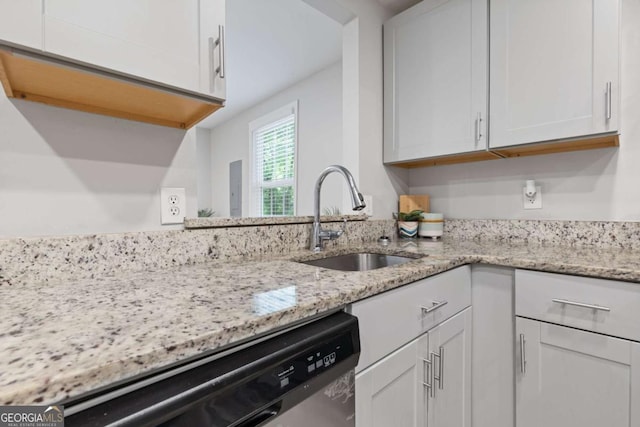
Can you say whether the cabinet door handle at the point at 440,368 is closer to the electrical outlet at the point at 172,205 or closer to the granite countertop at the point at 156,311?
the granite countertop at the point at 156,311

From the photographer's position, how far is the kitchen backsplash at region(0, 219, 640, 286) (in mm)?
769

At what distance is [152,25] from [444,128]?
1.34 metres

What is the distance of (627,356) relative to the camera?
0.88 metres

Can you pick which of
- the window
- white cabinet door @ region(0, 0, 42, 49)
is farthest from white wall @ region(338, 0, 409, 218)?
the window

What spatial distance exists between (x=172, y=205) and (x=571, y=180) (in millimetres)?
1736

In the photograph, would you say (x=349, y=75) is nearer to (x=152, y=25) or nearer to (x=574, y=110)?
(x=574, y=110)

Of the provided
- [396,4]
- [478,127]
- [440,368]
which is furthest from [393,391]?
[396,4]

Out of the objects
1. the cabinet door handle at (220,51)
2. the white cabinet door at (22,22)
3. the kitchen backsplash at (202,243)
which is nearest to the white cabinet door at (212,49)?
the cabinet door handle at (220,51)

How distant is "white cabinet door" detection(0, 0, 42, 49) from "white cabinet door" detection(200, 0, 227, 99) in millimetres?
306

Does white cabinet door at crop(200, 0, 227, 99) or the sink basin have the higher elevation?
white cabinet door at crop(200, 0, 227, 99)

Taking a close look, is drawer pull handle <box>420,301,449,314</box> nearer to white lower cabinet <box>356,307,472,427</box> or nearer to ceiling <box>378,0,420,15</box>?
white lower cabinet <box>356,307,472,427</box>

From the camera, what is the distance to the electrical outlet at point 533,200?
5.00ft

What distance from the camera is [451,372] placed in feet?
3.53

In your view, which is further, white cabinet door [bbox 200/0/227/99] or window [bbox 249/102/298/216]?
window [bbox 249/102/298/216]
